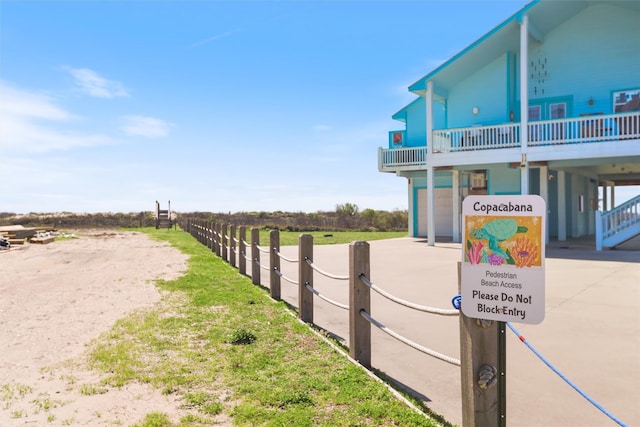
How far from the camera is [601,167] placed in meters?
22.1

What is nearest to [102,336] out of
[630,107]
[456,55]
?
[456,55]

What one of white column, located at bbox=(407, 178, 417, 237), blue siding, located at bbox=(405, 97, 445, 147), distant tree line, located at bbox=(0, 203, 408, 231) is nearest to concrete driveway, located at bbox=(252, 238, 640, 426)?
white column, located at bbox=(407, 178, 417, 237)

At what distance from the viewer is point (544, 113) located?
756 inches

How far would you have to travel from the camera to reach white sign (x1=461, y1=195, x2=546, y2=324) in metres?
2.52

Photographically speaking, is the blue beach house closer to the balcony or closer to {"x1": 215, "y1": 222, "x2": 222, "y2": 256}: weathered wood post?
the balcony

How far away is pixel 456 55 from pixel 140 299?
15420 millimetres

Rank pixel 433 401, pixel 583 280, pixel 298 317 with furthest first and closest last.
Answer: pixel 583 280 → pixel 298 317 → pixel 433 401

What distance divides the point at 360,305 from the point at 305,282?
6.40 feet

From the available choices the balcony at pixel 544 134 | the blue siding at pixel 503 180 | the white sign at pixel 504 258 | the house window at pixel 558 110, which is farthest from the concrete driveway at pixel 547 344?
the blue siding at pixel 503 180

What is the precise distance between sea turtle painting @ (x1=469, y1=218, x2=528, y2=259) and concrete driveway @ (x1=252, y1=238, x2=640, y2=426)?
1.71m

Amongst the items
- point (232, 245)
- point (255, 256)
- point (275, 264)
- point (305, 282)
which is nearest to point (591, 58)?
point (232, 245)

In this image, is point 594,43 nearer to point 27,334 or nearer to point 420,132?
point 420,132

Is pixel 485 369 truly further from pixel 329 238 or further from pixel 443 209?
pixel 329 238

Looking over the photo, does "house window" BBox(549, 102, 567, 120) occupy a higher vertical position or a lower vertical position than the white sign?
higher
